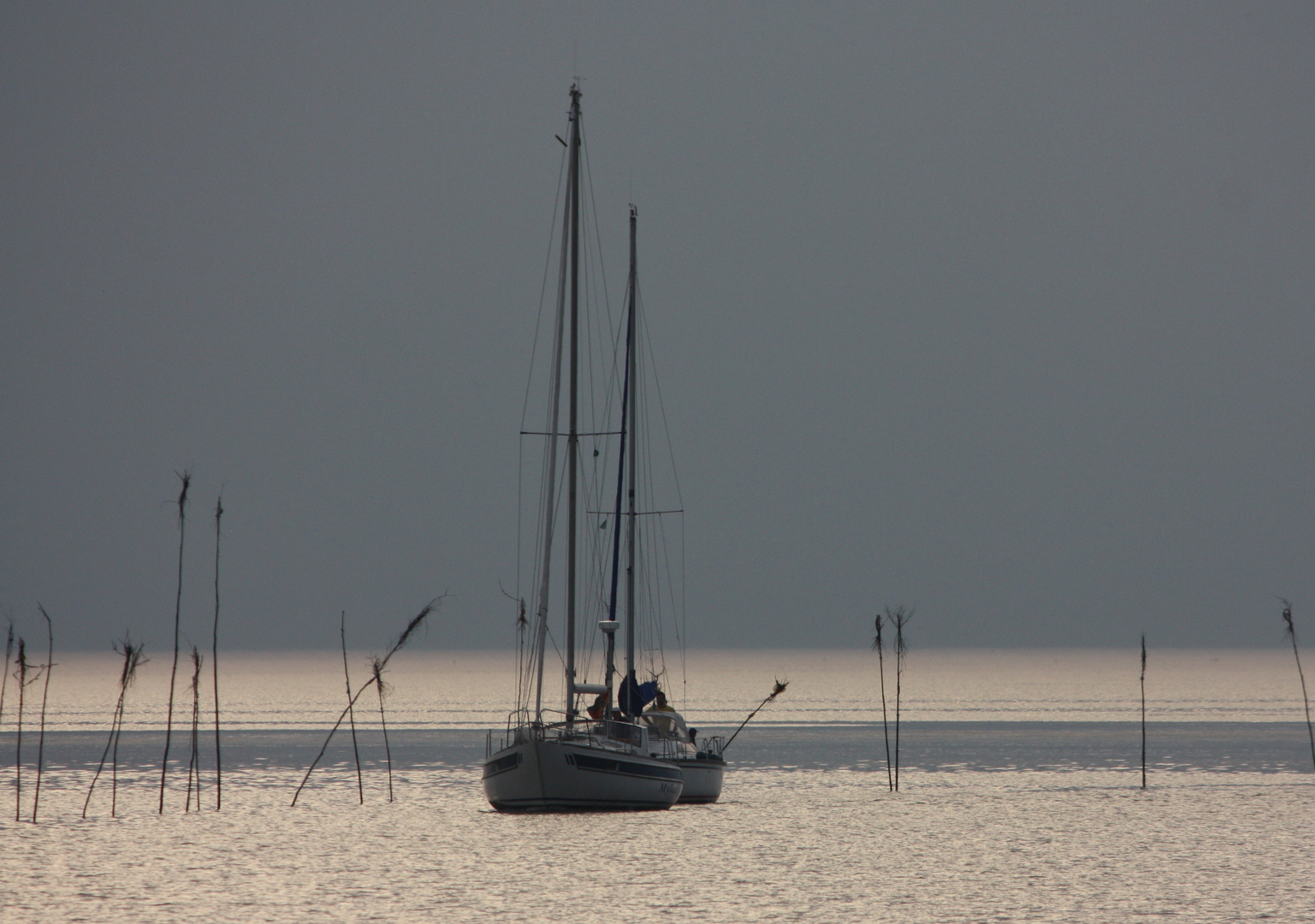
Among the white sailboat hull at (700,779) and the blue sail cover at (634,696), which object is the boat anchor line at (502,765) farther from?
the white sailboat hull at (700,779)

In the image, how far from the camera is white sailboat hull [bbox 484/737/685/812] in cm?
4578

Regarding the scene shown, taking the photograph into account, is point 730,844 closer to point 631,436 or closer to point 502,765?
point 502,765

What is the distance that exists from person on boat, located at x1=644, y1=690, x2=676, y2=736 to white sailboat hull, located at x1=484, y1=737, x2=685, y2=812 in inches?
187

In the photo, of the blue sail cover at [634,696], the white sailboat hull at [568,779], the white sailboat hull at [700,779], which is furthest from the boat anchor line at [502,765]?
the white sailboat hull at [700,779]

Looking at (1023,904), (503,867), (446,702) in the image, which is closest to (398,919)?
(503,867)

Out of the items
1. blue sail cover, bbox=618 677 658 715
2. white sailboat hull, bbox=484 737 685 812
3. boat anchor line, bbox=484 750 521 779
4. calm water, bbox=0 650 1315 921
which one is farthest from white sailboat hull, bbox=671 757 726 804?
boat anchor line, bbox=484 750 521 779

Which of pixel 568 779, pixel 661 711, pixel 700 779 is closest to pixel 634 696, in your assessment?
pixel 661 711

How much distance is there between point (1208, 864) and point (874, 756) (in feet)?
150

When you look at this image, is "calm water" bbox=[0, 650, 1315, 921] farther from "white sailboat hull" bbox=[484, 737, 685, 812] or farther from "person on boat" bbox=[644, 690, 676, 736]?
"person on boat" bbox=[644, 690, 676, 736]

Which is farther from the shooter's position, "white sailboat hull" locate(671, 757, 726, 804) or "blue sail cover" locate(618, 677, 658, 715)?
"white sailboat hull" locate(671, 757, 726, 804)

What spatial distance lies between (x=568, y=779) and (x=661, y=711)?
30.4 feet

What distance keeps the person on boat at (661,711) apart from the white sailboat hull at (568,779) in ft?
15.6

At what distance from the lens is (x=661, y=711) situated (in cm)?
5462

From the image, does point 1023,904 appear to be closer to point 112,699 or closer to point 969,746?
point 969,746
